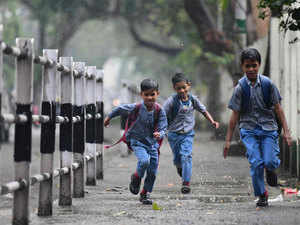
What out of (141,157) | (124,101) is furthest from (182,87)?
(124,101)

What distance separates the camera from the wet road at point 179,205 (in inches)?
273

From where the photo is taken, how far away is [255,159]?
8.08 metres

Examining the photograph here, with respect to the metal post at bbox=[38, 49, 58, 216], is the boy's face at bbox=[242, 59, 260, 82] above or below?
above

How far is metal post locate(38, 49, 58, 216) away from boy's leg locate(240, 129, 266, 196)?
2.06 metres

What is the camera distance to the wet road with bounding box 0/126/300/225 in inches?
273

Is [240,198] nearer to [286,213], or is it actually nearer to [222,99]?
[286,213]

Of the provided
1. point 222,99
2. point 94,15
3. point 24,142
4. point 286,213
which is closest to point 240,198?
point 286,213

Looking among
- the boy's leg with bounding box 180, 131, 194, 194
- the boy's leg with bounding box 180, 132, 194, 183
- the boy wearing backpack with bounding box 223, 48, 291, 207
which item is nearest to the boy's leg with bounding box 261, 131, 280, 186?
the boy wearing backpack with bounding box 223, 48, 291, 207

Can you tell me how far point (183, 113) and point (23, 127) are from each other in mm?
4247

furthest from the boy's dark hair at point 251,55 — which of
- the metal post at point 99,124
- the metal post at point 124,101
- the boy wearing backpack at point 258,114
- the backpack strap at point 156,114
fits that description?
the metal post at point 124,101

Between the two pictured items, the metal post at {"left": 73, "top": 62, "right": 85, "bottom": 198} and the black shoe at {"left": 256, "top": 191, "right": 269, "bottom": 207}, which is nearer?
the black shoe at {"left": 256, "top": 191, "right": 269, "bottom": 207}

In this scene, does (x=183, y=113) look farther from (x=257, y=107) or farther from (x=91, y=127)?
(x=257, y=107)

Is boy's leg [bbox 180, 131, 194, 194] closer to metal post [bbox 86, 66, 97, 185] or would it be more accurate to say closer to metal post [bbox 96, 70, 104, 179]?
metal post [bbox 86, 66, 97, 185]

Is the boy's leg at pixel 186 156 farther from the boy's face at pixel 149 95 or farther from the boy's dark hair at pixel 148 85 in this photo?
the boy's dark hair at pixel 148 85
